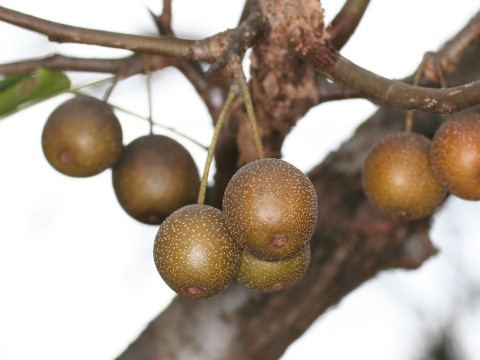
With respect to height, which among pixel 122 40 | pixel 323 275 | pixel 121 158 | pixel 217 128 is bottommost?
pixel 323 275

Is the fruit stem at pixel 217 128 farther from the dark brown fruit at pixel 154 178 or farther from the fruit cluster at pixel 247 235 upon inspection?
the dark brown fruit at pixel 154 178

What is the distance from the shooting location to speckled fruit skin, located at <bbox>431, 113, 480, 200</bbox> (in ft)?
4.50

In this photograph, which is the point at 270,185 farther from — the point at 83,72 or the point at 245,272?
the point at 83,72

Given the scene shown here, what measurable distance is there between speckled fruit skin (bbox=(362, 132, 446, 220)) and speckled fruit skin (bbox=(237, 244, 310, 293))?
36cm

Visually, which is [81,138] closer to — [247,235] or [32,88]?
[32,88]

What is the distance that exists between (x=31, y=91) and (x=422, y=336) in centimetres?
301

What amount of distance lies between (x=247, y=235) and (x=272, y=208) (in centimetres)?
7

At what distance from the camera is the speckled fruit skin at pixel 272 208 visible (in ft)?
3.67

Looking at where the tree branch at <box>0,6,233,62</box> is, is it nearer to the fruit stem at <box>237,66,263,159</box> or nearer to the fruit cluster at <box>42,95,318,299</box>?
the fruit stem at <box>237,66,263,159</box>

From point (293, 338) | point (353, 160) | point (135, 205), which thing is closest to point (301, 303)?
point (293, 338)

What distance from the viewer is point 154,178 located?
1525 mm

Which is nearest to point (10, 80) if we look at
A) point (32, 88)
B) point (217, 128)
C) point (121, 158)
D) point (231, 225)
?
point (32, 88)

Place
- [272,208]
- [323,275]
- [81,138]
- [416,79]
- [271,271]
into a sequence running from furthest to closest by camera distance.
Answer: [323,275] → [416,79] → [81,138] → [271,271] → [272,208]

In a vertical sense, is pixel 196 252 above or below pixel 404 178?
below
